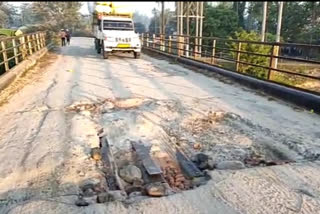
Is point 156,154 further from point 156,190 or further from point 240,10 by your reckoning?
point 240,10

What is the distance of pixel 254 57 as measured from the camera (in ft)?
50.4

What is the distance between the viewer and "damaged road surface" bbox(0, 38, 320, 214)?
302 cm

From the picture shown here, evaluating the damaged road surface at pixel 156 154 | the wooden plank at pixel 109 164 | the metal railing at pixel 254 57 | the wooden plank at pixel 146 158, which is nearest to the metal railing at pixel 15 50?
the damaged road surface at pixel 156 154

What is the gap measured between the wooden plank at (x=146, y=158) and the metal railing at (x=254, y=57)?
4.22 m

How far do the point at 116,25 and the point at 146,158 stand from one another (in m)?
14.7

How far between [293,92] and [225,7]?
35.2 m

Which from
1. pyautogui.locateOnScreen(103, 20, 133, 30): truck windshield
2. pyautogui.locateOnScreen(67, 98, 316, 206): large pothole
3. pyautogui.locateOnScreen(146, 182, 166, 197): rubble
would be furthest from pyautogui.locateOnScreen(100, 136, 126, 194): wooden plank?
pyautogui.locateOnScreen(103, 20, 133, 30): truck windshield

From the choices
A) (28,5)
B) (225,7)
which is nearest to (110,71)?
(225,7)

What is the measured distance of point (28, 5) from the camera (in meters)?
48.1

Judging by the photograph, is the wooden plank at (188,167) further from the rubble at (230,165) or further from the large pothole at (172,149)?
the rubble at (230,165)

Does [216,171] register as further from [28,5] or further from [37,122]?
[28,5]

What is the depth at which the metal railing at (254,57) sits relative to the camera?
7.95m

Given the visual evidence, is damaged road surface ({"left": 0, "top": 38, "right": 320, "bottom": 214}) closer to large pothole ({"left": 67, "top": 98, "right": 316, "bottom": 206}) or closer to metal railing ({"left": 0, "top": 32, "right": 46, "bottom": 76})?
large pothole ({"left": 67, "top": 98, "right": 316, "bottom": 206})

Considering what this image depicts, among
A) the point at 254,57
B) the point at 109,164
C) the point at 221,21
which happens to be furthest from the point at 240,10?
the point at 109,164
